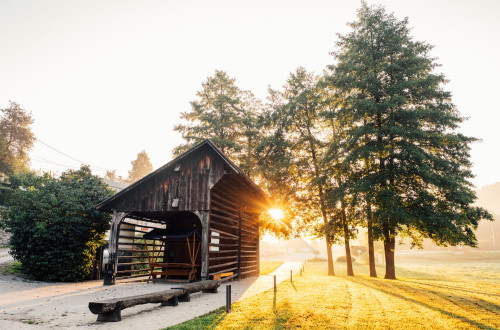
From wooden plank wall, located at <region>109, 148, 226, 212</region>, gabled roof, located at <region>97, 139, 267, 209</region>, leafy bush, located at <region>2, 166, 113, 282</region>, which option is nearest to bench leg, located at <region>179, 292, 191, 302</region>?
wooden plank wall, located at <region>109, 148, 226, 212</region>

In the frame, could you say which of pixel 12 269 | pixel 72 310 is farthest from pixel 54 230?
pixel 72 310

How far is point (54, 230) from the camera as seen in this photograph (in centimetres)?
1420

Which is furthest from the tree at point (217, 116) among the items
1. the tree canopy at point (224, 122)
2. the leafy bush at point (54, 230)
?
the leafy bush at point (54, 230)

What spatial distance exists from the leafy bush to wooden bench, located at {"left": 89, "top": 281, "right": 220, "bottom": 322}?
8509mm

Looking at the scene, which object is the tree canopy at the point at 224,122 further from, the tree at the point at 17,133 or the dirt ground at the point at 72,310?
the tree at the point at 17,133

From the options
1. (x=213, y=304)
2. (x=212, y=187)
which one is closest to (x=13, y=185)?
(x=212, y=187)

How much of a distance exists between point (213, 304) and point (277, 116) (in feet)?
63.7

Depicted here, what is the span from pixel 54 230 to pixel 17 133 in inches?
1434

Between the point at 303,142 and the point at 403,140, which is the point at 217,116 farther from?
the point at 403,140

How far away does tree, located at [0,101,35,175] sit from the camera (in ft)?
130

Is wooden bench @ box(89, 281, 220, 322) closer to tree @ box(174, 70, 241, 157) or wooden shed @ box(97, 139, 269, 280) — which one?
wooden shed @ box(97, 139, 269, 280)

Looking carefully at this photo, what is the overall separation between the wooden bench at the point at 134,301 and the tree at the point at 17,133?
133ft

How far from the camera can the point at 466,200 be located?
16.1 meters

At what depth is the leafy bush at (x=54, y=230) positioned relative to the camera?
14062mm
